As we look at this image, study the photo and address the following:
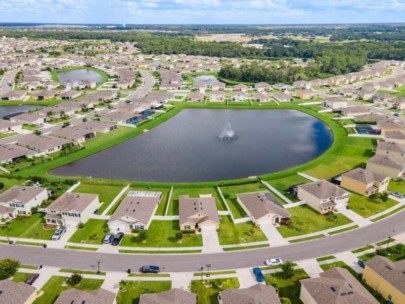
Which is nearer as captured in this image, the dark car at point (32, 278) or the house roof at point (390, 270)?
the house roof at point (390, 270)

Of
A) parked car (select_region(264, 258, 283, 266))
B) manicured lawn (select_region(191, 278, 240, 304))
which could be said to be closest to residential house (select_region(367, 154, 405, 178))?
parked car (select_region(264, 258, 283, 266))

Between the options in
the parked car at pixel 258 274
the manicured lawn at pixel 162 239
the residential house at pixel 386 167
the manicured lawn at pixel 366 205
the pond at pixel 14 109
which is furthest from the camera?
the pond at pixel 14 109

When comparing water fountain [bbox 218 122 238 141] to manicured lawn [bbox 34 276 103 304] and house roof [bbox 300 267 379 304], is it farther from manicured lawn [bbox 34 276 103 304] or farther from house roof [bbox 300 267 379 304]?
manicured lawn [bbox 34 276 103 304]

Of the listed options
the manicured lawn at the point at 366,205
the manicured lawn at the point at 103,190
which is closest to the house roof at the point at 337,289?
the manicured lawn at the point at 366,205

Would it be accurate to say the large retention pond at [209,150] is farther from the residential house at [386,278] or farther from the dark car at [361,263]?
the residential house at [386,278]

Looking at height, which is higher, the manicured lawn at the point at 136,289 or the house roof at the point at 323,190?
the house roof at the point at 323,190

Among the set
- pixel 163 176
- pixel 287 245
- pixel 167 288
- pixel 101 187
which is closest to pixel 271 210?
pixel 287 245
